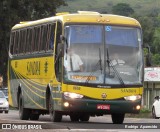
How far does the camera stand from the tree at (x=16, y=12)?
68.1 m

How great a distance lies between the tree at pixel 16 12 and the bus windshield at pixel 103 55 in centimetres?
4107

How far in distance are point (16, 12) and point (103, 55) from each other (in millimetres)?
42976

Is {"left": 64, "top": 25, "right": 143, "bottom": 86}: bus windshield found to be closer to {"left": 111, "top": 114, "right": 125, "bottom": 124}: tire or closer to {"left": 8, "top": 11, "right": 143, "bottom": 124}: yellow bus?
{"left": 8, "top": 11, "right": 143, "bottom": 124}: yellow bus

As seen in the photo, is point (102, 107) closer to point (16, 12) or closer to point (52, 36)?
point (52, 36)

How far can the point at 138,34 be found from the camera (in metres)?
27.2

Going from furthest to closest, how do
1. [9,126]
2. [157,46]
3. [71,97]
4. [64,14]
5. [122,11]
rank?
[122,11] < [157,46] < [64,14] < [71,97] < [9,126]

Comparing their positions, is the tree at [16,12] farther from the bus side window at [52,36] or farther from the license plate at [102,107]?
the license plate at [102,107]

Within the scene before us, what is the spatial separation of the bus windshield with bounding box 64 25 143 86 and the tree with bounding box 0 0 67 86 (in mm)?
41074

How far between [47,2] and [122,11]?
130012 millimetres

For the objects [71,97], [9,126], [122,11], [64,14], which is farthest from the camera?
[122,11]

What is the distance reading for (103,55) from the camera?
26422 mm

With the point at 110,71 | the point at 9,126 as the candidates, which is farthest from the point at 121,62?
the point at 9,126

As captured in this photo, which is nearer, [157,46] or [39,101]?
[39,101]

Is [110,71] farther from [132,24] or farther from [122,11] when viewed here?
[122,11]
